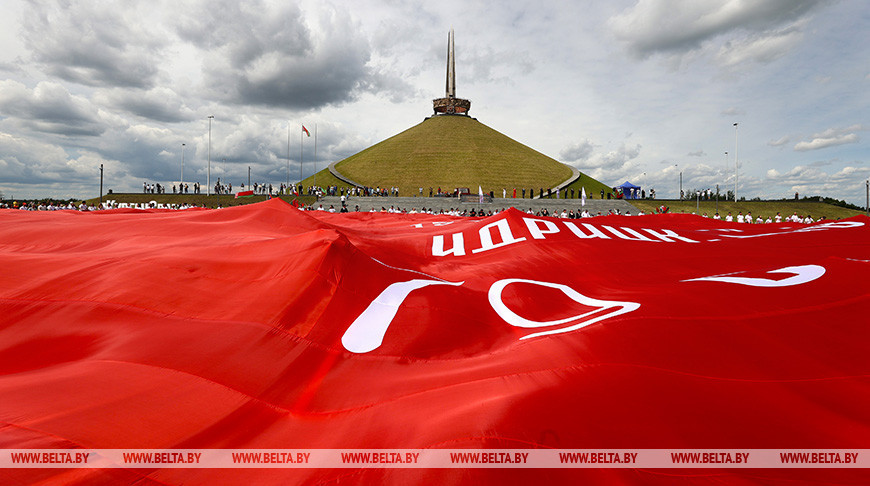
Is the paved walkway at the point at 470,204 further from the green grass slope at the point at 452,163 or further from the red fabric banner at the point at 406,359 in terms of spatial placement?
the red fabric banner at the point at 406,359

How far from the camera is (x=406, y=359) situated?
356 cm

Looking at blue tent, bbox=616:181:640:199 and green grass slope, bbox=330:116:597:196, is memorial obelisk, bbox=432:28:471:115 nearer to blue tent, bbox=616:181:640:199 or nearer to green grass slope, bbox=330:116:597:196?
green grass slope, bbox=330:116:597:196

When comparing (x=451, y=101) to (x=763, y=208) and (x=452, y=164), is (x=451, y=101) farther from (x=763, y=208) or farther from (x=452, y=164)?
(x=763, y=208)

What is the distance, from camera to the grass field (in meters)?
46.5

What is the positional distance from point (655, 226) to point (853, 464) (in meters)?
10.3

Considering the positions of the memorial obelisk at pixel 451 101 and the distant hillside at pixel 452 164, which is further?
the memorial obelisk at pixel 451 101

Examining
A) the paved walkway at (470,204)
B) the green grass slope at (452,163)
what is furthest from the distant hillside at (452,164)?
the paved walkway at (470,204)

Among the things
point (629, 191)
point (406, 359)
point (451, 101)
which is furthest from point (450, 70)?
point (406, 359)

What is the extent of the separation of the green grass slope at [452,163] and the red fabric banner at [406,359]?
215ft

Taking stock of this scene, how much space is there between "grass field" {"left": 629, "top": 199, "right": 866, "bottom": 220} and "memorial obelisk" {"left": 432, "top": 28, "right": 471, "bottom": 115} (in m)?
61.4

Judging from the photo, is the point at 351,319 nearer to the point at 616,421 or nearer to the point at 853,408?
the point at 616,421

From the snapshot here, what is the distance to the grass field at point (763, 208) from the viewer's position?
46531 mm

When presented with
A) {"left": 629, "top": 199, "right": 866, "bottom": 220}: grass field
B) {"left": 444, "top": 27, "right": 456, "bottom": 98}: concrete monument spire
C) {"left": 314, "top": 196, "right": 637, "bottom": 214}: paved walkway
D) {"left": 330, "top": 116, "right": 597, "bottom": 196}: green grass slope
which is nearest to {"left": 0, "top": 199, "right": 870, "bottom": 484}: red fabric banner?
{"left": 314, "top": 196, "right": 637, "bottom": 214}: paved walkway

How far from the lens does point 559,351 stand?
9.97ft
